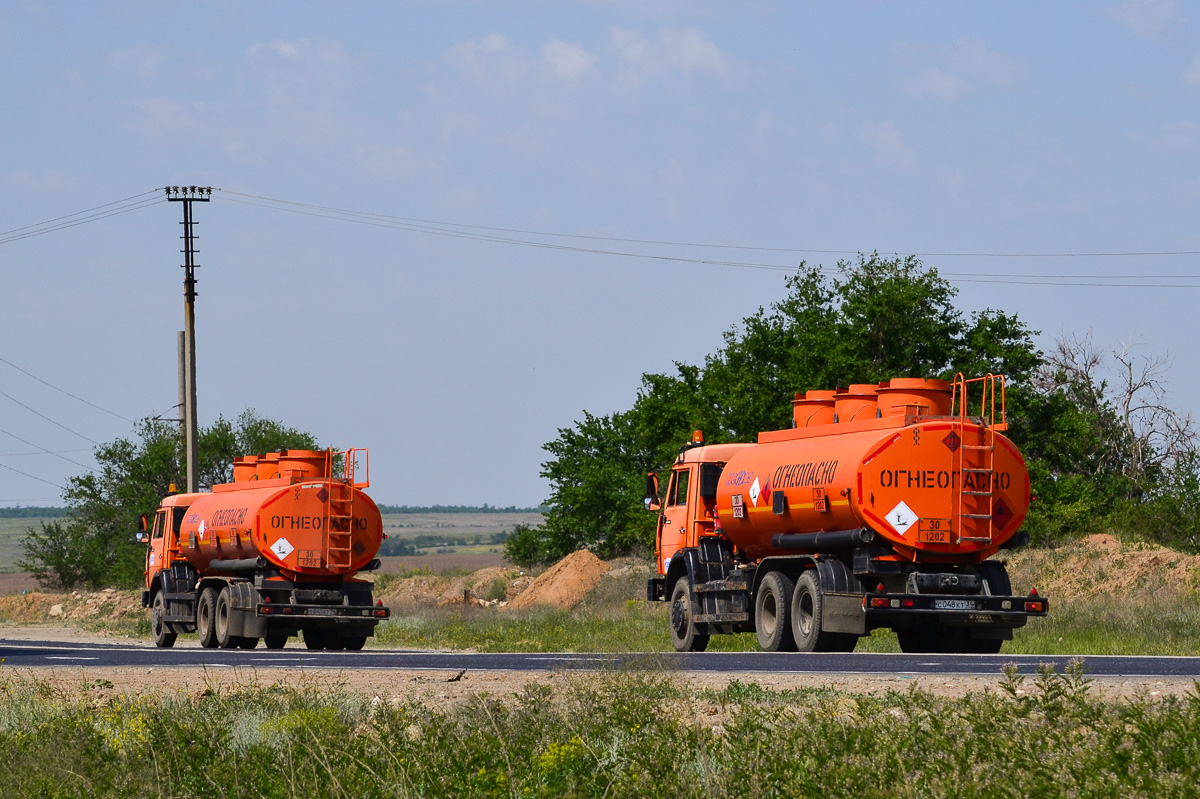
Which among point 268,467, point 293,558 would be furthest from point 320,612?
point 268,467

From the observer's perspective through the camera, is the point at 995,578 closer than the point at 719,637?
Yes

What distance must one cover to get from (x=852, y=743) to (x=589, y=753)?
1464 millimetres

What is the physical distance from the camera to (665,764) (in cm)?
Result: 819

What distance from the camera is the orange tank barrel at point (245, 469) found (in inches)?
1235

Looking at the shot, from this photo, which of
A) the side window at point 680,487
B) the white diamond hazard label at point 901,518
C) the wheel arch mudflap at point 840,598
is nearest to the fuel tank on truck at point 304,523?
the side window at point 680,487

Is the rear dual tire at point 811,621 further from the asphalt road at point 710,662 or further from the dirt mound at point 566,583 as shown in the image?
the dirt mound at point 566,583

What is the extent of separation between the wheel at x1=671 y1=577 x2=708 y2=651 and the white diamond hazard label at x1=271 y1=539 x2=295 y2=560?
24.5 feet

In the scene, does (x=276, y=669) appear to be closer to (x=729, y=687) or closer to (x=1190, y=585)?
(x=729, y=687)

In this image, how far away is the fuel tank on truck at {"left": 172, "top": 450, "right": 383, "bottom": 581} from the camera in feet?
92.1

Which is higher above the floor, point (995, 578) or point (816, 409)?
point (816, 409)

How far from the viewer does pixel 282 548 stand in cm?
2800

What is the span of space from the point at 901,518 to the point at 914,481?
21.2 inches

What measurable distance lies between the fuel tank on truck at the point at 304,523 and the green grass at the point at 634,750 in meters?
16.8

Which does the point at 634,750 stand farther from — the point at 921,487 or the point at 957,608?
the point at 921,487
